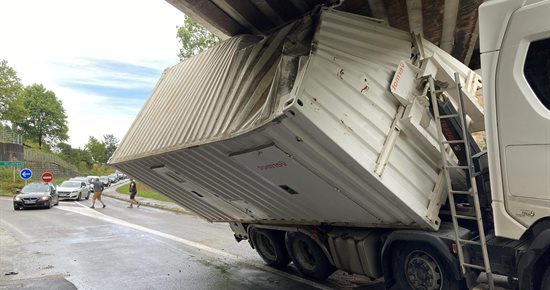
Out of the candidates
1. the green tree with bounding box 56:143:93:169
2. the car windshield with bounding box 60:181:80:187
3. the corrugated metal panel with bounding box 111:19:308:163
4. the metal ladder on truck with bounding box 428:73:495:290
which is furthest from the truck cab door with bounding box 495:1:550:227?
the green tree with bounding box 56:143:93:169

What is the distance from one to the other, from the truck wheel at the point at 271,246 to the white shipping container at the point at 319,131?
1.24 metres

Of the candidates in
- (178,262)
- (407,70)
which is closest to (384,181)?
(407,70)

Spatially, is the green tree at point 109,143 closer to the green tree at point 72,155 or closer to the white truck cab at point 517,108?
the green tree at point 72,155

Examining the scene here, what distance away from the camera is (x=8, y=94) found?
5056 centimetres

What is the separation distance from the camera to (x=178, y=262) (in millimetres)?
7684

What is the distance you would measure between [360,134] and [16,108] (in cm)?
5691

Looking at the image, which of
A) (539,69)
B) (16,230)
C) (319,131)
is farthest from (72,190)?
(539,69)

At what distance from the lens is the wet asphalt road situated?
6199 millimetres

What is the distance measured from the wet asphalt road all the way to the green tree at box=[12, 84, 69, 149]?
63628mm

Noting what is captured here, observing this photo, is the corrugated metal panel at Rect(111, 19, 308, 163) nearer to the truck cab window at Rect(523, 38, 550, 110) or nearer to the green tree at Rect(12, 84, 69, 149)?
the truck cab window at Rect(523, 38, 550, 110)

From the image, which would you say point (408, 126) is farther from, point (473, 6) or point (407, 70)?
point (473, 6)

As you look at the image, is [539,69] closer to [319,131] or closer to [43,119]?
[319,131]

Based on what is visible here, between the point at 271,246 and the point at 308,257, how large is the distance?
0.98m

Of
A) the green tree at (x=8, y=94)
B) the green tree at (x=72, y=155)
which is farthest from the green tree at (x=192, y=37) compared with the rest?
the green tree at (x=72, y=155)
